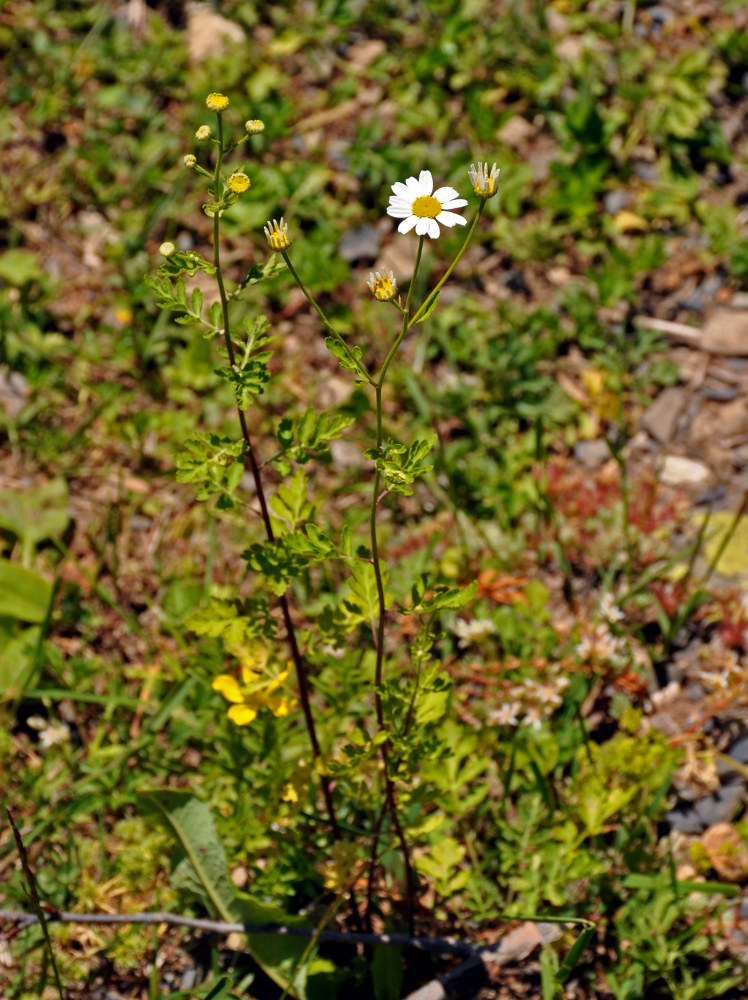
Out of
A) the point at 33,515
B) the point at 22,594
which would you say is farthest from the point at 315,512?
the point at 33,515

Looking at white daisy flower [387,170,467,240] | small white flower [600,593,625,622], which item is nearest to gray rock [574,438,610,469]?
small white flower [600,593,625,622]

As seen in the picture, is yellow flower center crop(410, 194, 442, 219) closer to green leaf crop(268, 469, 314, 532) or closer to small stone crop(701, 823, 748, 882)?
→ green leaf crop(268, 469, 314, 532)

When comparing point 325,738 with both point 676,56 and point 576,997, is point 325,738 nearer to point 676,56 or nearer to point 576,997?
point 576,997

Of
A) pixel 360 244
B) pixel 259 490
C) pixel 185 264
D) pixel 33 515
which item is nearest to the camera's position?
pixel 185 264

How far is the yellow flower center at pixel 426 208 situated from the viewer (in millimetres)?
1886

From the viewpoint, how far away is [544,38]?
4.77 m

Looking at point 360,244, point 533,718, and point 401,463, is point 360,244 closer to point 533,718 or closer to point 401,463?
point 533,718

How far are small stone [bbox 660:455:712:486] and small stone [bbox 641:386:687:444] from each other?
→ 0.11 meters

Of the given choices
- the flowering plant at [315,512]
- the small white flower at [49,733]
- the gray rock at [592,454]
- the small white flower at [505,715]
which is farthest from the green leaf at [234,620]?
the gray rock at [592,454]

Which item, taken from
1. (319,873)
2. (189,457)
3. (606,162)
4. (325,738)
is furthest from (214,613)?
(606,162)

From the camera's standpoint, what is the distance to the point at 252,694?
2.47 metres

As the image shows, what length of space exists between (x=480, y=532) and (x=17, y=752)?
1824mm

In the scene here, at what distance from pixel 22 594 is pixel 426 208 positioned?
2338 millimetres

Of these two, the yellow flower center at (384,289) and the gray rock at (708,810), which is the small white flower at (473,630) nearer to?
the gray rock at (708,810)
